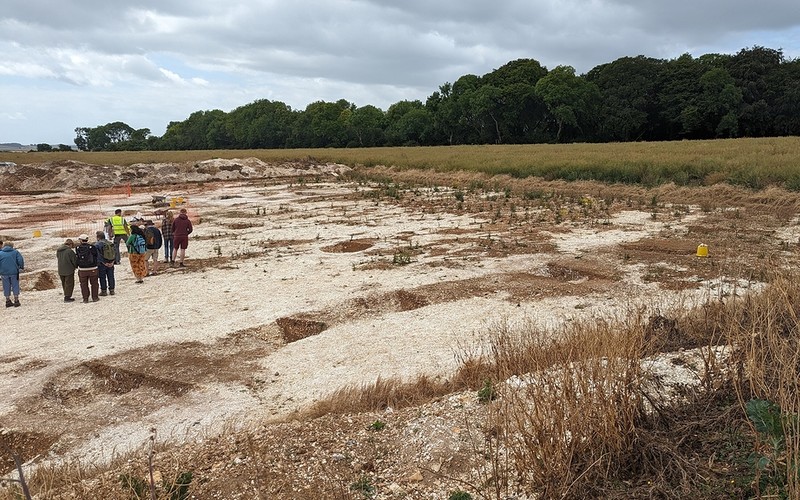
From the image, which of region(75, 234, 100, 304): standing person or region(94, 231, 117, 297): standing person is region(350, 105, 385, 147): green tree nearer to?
region(94, 231, 117, 297): standing person

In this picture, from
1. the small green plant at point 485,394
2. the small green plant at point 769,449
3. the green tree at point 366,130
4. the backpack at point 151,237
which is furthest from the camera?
the green tree at point 366,130

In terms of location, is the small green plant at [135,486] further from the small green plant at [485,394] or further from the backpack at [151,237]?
the backpack at [151,237]

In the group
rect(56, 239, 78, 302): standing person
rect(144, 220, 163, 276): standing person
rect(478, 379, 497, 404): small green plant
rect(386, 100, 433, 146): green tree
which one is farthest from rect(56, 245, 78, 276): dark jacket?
rect(386, 100, 433, 146): green tree

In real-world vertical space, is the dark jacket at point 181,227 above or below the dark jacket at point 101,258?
above

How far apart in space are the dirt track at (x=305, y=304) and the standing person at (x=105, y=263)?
37 cm

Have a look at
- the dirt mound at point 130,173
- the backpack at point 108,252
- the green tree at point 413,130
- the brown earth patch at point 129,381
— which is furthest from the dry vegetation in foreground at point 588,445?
the green tree at point 413,130

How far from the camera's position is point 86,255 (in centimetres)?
1177

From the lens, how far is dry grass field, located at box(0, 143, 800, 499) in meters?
4.23

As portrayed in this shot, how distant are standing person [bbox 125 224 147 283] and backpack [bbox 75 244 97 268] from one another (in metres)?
1.14

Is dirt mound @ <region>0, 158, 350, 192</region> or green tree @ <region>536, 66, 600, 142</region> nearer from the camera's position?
dirt mound @ <region>0, 158, 350, 192</region>

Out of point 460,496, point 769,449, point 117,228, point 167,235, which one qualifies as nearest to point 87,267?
point 167,235

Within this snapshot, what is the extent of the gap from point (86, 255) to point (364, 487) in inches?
390

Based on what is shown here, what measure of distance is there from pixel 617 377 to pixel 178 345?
7.56 metres

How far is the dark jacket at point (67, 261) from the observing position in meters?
11.9
